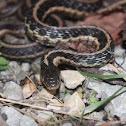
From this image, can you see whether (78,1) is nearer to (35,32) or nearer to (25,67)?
(35,32)

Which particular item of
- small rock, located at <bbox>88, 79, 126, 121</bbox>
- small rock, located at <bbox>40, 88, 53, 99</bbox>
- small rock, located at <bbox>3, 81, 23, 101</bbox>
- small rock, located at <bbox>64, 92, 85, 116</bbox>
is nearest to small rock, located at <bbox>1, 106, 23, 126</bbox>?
small rock, located at <bbox>3, 81, 23, 101</bbox>

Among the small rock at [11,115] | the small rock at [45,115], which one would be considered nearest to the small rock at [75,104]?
the small rock at [45,115]

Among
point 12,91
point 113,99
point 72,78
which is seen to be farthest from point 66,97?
point 12,91

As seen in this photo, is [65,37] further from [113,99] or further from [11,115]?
[11,115]

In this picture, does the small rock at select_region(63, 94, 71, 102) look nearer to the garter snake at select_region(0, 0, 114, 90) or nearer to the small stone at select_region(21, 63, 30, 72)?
the garter snake at select_region(0, 0, 114, 90)

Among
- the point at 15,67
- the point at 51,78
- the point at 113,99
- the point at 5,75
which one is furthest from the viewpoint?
the point at 15,67

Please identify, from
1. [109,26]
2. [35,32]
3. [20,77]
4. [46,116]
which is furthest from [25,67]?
[109,26]

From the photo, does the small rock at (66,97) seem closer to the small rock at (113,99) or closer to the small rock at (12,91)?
the small rock at (113,99)
